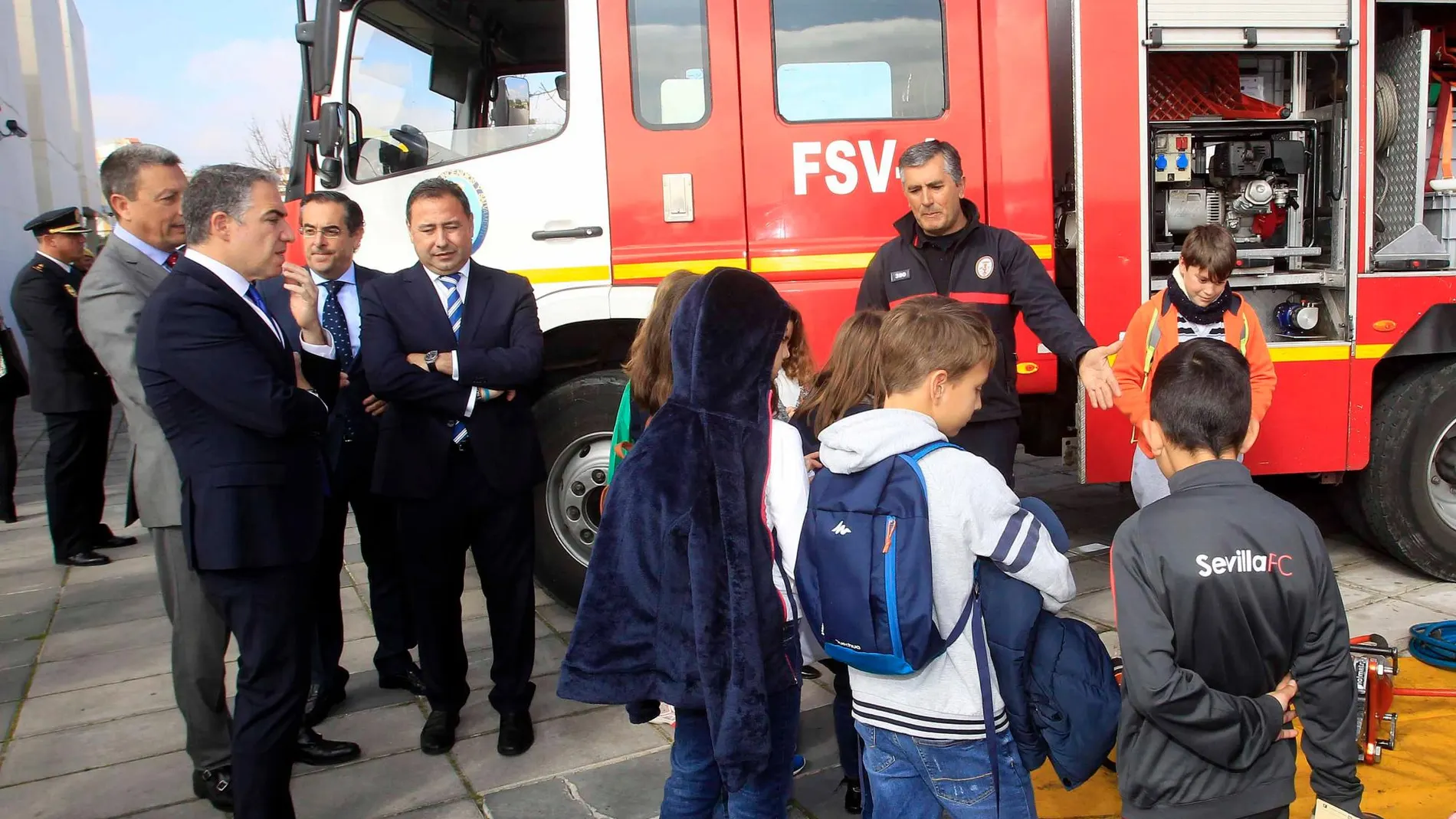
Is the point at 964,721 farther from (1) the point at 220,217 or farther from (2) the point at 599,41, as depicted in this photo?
(2) the point at 599,41

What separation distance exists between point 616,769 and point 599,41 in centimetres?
265

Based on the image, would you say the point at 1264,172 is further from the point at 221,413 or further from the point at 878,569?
the point at 221,413

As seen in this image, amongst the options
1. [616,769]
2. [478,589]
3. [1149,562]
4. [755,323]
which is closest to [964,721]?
[1149,562]

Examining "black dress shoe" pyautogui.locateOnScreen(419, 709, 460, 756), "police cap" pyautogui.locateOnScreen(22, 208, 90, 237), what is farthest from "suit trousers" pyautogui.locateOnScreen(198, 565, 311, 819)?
"police cap" pyautogui.locateOnScreen(22, 208, 90, 237)

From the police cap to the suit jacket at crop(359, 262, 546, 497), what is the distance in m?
4.13

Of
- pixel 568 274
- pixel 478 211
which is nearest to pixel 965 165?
pixel 568 274

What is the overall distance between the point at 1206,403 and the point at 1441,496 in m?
3.43

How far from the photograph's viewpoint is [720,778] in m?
2.34

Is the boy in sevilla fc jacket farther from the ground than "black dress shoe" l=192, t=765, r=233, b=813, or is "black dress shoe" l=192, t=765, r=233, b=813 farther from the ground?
the boy in sevilla fc jacket

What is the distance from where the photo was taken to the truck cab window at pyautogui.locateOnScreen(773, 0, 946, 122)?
13.3ft

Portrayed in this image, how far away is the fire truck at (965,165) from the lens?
4.04 metres

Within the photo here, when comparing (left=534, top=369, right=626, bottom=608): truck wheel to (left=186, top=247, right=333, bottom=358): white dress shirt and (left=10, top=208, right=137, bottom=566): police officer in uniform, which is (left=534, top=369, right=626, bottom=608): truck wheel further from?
(left=10, top=208, right=137, bottom=566): police officer in uniform

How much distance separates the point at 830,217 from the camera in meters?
4.06

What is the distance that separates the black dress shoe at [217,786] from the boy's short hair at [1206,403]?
2.77 m
